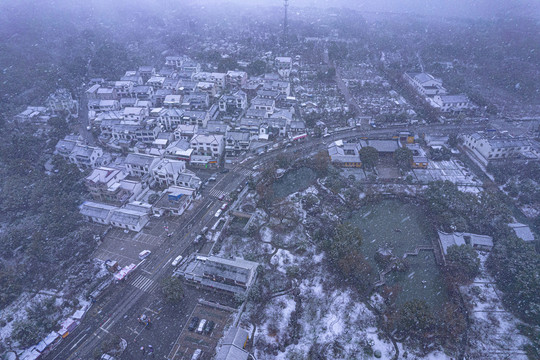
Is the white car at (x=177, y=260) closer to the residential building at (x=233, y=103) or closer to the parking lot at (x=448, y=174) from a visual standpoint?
the parking lot at (x=448, y=174)

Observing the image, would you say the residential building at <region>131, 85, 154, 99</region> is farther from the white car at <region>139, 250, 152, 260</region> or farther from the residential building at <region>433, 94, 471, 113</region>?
the residential building at <region>433, 94, 471, 113</region>

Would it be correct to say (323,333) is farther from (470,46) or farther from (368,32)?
(368,32)

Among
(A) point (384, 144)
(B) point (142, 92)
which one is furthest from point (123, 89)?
(A) point (384, 144)

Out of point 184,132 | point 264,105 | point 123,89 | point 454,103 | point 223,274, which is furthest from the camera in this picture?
point 123,89

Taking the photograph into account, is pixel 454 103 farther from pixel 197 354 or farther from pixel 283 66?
pixel 197 354

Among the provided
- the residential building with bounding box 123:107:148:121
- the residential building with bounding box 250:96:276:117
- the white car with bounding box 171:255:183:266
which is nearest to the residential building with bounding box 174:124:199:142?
the residential building with bounding box 123:107:148:121

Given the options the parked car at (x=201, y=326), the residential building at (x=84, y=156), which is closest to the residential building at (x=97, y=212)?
the residential building at (x=84, y=156)
